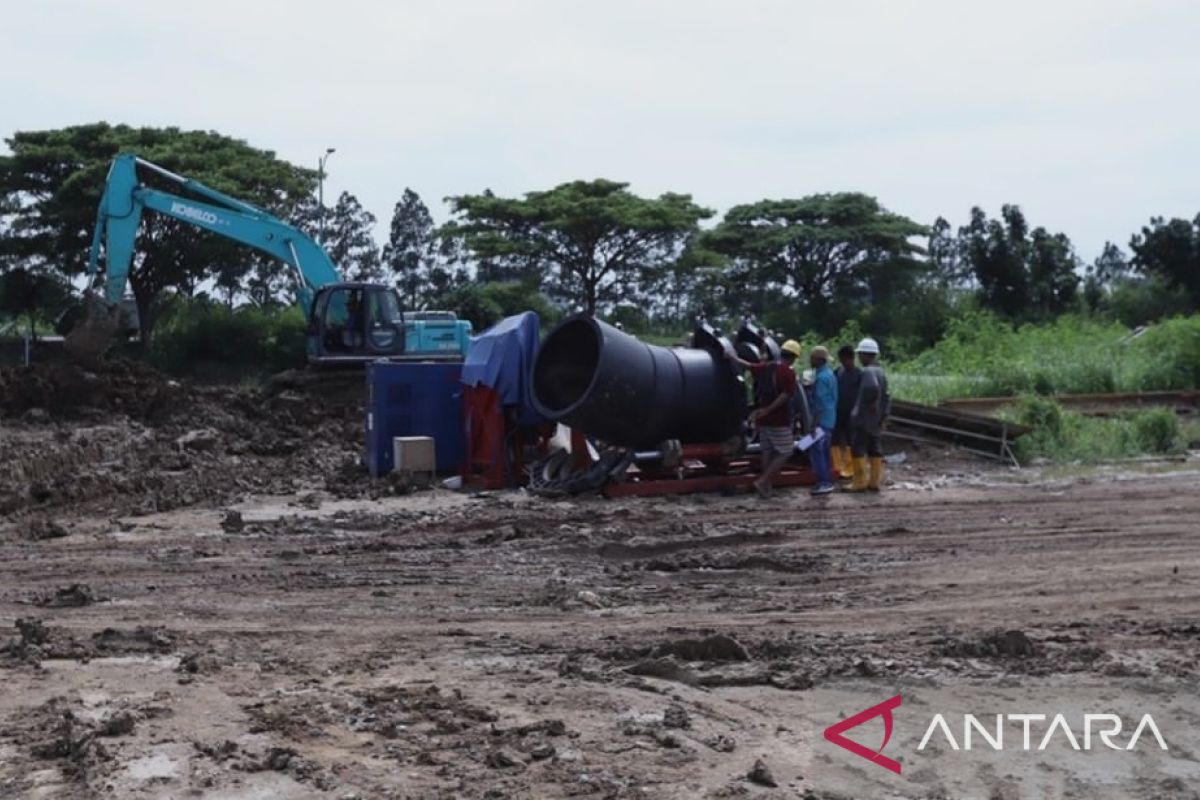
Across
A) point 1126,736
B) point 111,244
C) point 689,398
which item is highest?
point 111,244

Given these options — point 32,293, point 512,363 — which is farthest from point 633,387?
point 32,293

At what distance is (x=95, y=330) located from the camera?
2777 cm

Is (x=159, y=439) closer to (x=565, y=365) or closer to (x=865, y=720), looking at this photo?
(x=565, y=365)

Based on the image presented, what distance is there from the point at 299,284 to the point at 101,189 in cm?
1387

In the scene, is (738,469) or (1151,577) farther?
(738,469)

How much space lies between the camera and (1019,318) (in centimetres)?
5288

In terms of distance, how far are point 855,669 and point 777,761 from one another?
1653mm

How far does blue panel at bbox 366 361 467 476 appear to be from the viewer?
786 inches

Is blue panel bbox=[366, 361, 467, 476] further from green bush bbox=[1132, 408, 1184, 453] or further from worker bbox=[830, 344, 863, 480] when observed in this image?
green bush bbox=[1132, 408, 1184, 453]

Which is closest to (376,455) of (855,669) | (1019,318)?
(855,669)

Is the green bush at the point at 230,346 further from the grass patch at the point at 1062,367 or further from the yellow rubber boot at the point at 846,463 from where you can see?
the yellow rubber boot at the point at 846,463

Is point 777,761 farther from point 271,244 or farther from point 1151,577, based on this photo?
point 271,244

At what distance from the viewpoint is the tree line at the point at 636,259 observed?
1754 inches

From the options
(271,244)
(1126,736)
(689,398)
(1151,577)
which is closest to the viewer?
(1126,736)
